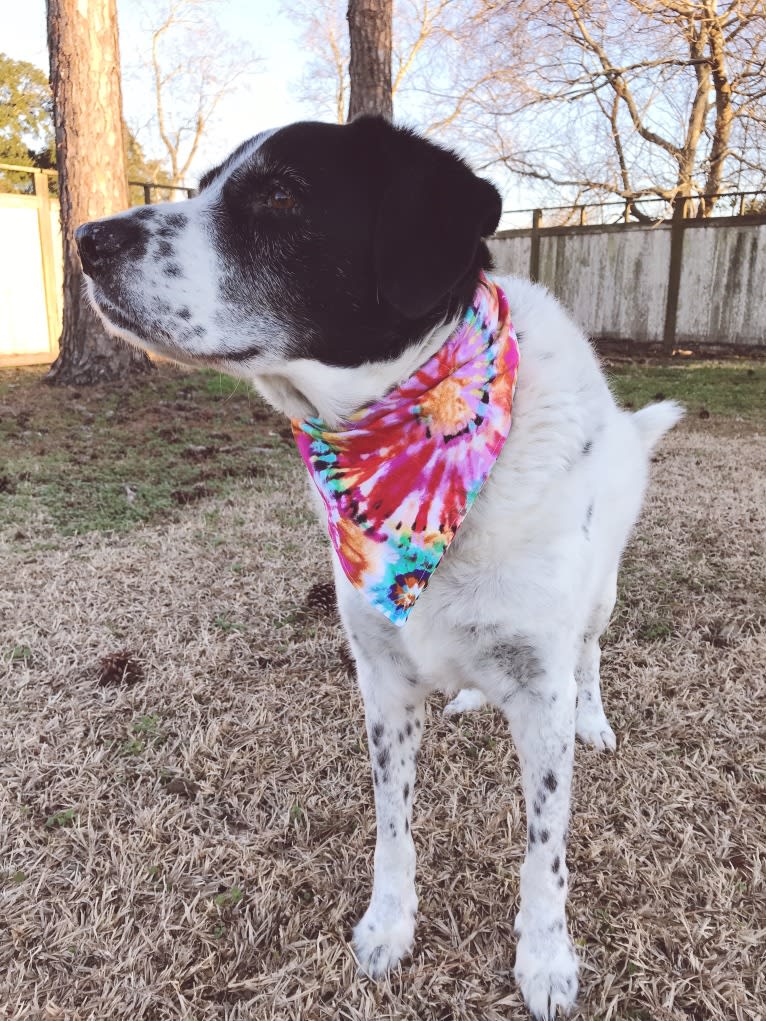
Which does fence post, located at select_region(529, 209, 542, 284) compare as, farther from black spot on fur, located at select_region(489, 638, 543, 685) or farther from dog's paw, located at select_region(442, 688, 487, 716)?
black spot on fur, located at select_region(489, 638, 543, 685)

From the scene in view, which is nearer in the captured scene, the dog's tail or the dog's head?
the dog's head

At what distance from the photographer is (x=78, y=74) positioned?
21.0 feet

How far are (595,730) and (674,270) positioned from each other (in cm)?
960

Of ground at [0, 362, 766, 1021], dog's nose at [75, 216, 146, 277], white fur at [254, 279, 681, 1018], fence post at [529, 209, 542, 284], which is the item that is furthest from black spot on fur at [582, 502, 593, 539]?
fence post at [529, 209, 542, 284]

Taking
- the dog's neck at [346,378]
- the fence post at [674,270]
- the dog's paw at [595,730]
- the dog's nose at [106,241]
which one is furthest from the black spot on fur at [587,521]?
the fence post at [674,270]

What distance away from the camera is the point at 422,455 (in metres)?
1.53

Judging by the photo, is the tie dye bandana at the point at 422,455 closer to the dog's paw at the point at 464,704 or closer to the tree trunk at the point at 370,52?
the dog's paw at the point at 464,704

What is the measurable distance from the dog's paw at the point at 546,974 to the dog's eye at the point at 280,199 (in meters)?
1.63

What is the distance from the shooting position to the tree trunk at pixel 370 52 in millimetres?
6523

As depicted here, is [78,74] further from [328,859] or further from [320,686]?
[328,859]

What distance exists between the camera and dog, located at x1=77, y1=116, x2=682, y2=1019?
56.4 inches

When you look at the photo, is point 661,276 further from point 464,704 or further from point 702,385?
point 464,704

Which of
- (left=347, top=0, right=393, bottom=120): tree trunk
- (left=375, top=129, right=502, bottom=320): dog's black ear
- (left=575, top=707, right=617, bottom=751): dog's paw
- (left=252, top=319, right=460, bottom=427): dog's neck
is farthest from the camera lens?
(left=347, top=0, right=393, bottom=120): tree trunk

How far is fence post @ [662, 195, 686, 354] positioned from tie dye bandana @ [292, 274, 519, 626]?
32.3 ft
